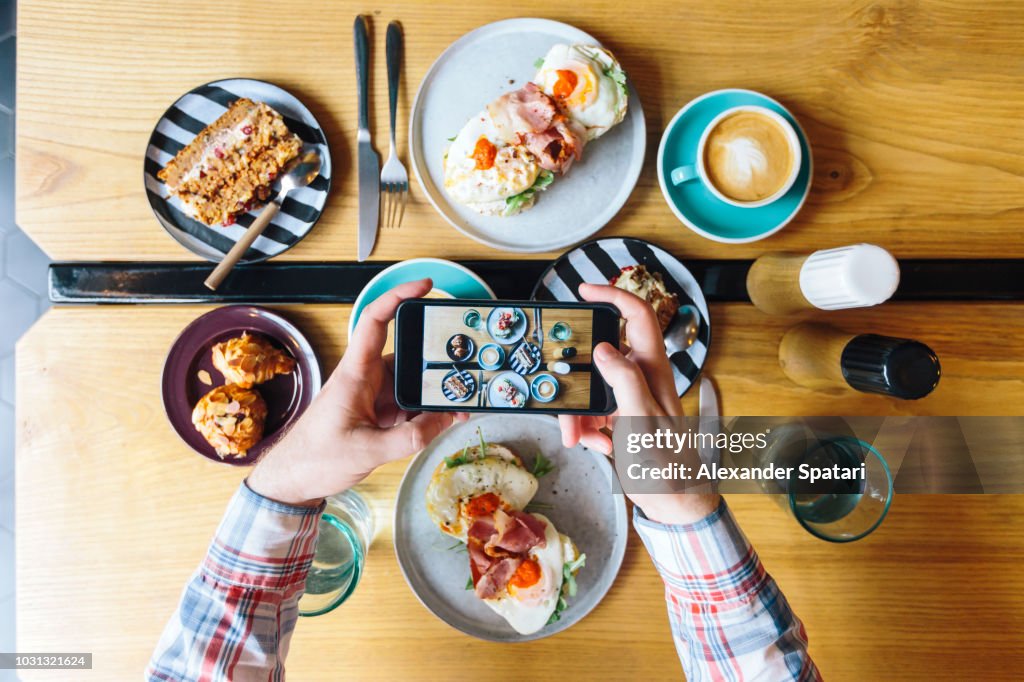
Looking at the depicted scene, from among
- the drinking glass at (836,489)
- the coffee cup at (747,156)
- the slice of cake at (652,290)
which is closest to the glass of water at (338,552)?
the slice of cake at (652,290)

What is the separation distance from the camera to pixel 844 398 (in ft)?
4.30

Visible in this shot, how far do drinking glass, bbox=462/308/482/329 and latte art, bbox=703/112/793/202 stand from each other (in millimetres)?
558

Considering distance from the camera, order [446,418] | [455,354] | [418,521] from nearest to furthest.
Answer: [455,354] → [446,418] → [418,521]

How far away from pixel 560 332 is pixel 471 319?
0.15 meters

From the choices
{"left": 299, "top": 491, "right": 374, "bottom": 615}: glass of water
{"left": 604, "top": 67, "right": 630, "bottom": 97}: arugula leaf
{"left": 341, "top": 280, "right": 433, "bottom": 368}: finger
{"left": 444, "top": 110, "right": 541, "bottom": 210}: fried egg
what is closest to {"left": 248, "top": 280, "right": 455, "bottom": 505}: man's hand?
{"left": 341, "top": 280, "right": 433, "bottom": 368}: finger

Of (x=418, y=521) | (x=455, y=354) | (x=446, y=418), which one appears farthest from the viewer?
(x=418, y=521)

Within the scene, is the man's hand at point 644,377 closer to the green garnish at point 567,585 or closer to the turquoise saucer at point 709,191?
the green garnish at point 567,585

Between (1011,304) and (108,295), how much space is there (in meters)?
1.88

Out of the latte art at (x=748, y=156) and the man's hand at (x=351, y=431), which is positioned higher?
the latte art at (x=748, y=156)

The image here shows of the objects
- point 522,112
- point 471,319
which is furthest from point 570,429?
point 522,112

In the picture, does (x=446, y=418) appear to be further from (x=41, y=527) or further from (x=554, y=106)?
(x=41, y=527)

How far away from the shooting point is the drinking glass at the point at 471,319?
3.38 ft

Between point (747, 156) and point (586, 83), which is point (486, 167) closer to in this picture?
point (586, 83)

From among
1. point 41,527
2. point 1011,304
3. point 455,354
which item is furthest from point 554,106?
point 41,527
